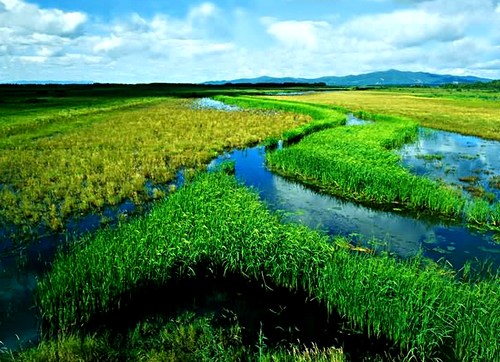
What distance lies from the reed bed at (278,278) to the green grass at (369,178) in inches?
273

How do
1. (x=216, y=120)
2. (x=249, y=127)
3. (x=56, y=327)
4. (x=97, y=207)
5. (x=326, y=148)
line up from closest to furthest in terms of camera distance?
(x=56, y=327) < (x=97, y=207) < (x=326, y=148) < (x=249, y=127) < (x=216, y=120)

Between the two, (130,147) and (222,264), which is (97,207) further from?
(130,147)

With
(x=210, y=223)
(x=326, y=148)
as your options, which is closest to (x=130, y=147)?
(x=326, y=148)

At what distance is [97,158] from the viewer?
25188mm

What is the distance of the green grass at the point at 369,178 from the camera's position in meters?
17.2

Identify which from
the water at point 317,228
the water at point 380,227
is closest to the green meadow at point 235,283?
the water at point 317,228

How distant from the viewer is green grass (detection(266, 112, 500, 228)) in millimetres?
17216

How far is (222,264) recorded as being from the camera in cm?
1181

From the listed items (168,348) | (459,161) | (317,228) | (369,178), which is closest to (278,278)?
(168,348)

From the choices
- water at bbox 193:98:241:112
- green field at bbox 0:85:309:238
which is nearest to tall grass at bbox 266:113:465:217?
green field at bbox 0:85:309:238

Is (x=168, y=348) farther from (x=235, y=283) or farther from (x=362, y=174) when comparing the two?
(x=362, y=174)

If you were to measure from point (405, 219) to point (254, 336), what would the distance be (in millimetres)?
10724

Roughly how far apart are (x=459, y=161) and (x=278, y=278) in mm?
23683

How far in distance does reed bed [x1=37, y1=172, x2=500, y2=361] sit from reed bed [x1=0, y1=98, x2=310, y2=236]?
204 inches
